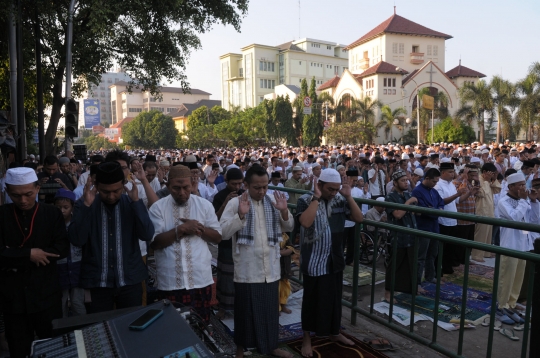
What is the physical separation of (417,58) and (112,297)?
65655 millimetres

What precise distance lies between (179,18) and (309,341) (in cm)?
1200

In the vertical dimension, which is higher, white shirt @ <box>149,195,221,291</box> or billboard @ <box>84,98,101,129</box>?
billboard @ <box>84,98,101,129</box>

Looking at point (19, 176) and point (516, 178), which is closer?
point (19, 176)

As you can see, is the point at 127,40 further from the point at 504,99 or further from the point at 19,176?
the point at 504,99

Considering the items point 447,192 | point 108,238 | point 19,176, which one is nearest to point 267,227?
point 108,238

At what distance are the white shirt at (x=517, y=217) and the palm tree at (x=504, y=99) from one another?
113ft

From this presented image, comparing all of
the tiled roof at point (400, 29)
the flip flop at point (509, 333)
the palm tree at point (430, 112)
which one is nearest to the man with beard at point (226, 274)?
the flip flop at point (509, 333)

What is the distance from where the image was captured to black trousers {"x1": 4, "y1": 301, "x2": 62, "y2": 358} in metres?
3.42

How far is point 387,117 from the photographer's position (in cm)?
4591

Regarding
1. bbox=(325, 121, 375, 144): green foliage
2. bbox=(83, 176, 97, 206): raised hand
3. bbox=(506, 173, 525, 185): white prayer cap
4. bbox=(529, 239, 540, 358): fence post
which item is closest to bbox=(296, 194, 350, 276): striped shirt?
bbox=(529, 239, 540, 358): fence post

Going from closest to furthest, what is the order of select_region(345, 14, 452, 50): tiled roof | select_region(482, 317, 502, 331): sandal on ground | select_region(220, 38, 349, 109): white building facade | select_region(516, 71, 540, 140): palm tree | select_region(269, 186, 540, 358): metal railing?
select_region(269, 186, 540, 358): metal railing → select_region(482, 317, 502, 331): sandal on ground → select_region(516, 71, 540, 140): palm tree → select_region(345, 14, 452, 50): tiled roof → select_region(220, 38, 349, 109): white building facade

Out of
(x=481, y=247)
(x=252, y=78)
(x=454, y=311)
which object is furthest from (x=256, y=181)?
(x=252, y=78)

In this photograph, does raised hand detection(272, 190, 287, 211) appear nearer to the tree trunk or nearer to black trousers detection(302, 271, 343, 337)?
black trousers detection(302, 271, 343, 337)

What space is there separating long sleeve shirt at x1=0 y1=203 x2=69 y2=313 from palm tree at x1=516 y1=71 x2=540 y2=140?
3854cm
